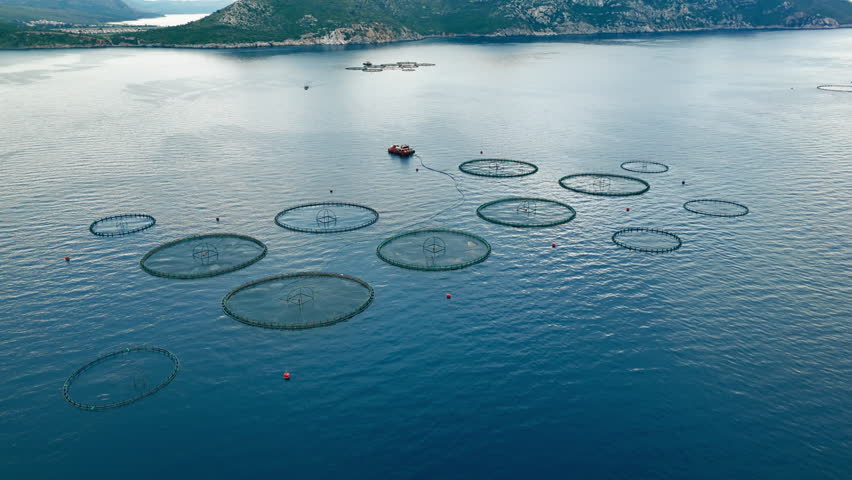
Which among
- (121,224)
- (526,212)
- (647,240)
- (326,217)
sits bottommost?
(647,240)

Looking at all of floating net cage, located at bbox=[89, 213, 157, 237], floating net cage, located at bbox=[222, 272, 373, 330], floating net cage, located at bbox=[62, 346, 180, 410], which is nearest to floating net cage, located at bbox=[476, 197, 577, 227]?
floating net cage, located at bbox=[222, 272, 373, 330]

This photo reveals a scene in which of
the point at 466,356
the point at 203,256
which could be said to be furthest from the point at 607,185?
the point at 203,256

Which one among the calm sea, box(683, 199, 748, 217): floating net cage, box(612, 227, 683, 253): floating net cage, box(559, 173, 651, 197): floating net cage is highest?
box(559, 173, 651, 197): floating net cage

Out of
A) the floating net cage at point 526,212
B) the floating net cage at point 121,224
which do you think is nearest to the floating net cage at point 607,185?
the floating net cage at point 526,212

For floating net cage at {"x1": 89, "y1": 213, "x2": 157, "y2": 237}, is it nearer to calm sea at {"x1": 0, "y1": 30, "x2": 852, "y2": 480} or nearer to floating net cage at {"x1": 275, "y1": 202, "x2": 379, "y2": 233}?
calm sea at {"x1": 0, "y1": 30, "x2": 852, "y2": 480}

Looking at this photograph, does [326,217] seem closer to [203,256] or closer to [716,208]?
[203,256]

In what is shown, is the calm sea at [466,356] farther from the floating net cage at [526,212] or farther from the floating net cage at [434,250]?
the floating net cage at [526,212]
